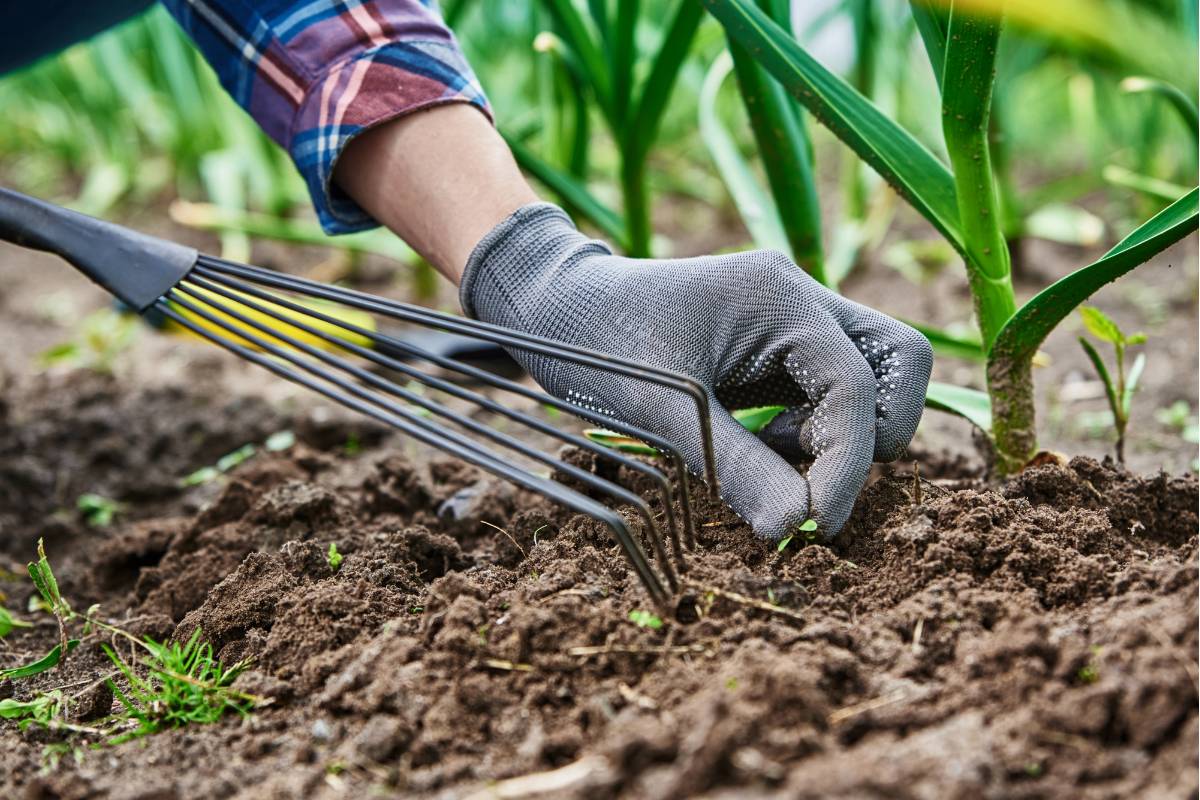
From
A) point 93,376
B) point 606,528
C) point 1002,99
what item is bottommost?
point 93,376

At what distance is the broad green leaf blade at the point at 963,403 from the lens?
1276 mm

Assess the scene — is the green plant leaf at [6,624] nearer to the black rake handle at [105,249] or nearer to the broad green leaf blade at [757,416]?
the black rake handle at [105,249]

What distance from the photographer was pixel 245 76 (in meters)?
1.32

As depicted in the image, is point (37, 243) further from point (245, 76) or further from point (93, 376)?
point (93, 376)

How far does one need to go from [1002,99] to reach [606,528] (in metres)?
1.63

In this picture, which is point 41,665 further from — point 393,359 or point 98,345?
point 98,345

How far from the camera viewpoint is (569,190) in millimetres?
1744

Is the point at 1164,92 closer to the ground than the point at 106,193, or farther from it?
farther from it

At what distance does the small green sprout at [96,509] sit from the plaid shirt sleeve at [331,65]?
67cm

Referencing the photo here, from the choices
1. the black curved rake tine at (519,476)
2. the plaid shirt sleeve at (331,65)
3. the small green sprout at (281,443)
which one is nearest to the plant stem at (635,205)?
the plaid shirt sleeve at (331,65)

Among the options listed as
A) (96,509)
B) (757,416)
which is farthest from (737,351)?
(96,509)

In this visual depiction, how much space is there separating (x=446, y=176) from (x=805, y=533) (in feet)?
1.77

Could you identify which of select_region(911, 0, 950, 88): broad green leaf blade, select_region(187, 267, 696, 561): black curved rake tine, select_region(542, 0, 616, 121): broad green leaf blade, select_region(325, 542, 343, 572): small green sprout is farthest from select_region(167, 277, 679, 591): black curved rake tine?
select_region(542, 0, 616, 121): broad green leaf blade

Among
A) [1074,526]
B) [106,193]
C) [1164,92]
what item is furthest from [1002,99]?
[106,193]
